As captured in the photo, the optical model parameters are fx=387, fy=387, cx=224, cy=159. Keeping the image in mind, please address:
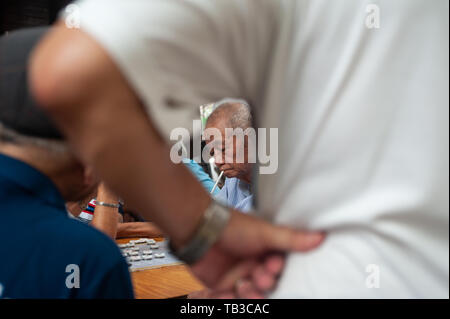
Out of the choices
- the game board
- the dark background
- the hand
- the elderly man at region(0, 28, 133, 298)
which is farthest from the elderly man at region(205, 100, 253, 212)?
the dark background

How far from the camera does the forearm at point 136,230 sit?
2.53 m

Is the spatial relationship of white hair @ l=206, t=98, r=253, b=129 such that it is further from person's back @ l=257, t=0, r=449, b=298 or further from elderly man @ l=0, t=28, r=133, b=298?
person's back @ l=257, t=0, r=449, b=298

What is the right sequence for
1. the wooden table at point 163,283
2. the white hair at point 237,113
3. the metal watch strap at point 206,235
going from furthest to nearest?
the white hair at point 237,113 < the wooden table at point 163,283 < the metal watch strap at point 206,235

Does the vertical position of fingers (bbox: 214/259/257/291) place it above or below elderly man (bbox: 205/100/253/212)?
below

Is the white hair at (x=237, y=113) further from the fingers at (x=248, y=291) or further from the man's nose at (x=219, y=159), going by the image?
the fingers at (x=248, y=291)

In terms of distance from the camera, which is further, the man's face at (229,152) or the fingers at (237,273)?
the man's face at (229,152)

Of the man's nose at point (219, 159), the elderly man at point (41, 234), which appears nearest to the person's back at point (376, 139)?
the elderly man at point (41, 234)

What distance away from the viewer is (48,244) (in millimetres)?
773

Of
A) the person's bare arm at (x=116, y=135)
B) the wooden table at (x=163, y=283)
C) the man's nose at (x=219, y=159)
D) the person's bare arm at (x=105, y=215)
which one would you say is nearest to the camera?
the person's bare arm at (x=116, y=135)

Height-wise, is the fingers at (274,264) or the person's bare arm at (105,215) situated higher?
the fingers at (274,264)

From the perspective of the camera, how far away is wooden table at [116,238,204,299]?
1.57 metres

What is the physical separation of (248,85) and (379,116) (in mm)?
166

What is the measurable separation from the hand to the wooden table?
104 cm
